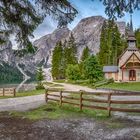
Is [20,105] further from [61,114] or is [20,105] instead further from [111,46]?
[111,46]

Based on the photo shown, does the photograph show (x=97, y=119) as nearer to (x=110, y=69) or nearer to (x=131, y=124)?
(x=131, y=124)

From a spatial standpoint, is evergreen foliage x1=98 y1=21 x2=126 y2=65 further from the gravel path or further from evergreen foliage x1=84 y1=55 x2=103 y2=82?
the gravel path

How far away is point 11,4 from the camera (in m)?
14.6

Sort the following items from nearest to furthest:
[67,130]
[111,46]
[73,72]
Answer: [67,130] < [73,72] < [111,46]

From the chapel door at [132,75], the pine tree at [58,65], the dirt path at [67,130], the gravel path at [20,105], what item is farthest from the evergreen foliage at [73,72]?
the dirt path at [67,130]

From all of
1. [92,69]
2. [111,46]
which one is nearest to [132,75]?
[92,69]

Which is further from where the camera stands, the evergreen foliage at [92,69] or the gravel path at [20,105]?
the evergreen foliage at [92,69]

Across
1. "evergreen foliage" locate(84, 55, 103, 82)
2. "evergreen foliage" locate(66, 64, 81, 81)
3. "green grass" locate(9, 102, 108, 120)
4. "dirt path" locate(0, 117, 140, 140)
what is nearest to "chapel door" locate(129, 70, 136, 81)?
"evergreen foliage" locate(84, 55, 103, 82)

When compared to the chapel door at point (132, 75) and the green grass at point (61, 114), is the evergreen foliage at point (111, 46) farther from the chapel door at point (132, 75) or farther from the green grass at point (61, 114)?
the green grass at point (61, 114)

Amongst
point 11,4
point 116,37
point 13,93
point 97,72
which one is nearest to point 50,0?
point 11,4

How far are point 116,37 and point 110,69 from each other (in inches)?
1064

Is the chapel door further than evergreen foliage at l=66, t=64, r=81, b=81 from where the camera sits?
No

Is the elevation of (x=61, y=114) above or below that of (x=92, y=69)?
below

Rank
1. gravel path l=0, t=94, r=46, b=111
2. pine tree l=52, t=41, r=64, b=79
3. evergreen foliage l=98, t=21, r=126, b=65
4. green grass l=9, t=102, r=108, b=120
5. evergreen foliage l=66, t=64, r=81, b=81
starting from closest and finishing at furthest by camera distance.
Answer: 1. green grass l=9, t=102, r=108, b=120
2. gravel path l=0, t=94, r=46, b=111
3. evergreen foliage l=66, t=64, r=81, b=81
4. evergreen foliage l=98, t=21, r=126, b=65
5. pine tree l=52, t=41, r=64, b=79
